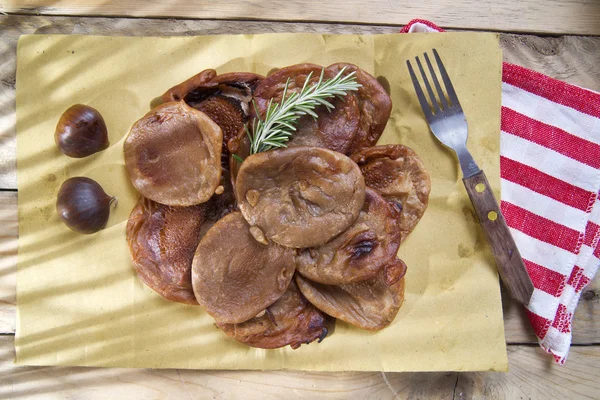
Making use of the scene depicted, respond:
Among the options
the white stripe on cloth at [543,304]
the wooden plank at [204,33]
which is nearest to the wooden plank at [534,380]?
the white stripe on cloth at [543,304]

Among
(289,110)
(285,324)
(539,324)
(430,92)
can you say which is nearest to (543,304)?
(539,324)

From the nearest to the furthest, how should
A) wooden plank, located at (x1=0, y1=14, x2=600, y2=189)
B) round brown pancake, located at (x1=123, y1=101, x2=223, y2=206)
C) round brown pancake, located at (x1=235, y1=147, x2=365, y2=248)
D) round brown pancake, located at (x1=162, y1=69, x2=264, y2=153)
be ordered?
1. round brown pancake, located at (x1=235, y1=147, x2=365, y2=248)
2. round brown pancake, located at (x1=123, y1=101, x2=223, y2=206)
3. round brown pancake, located at (x1=162, y1=69, x2=264, y2=153)
4. wooden plank, located at (x1=0, y1=14, x2=600, y2=189)

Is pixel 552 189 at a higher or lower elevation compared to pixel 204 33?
lower

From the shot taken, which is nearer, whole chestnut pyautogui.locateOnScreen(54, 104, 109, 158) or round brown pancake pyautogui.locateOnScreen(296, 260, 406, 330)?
round brown pancake pyautogui.locateOnScreen(296, 260, 406, 330)

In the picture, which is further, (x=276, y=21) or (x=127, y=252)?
(x=276, y=21)

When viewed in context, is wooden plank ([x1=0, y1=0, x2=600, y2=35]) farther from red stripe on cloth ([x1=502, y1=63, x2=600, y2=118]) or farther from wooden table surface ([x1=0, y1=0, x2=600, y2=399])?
red stripe on cloth ([x1=502, y1=63, x2=600, y2=118])

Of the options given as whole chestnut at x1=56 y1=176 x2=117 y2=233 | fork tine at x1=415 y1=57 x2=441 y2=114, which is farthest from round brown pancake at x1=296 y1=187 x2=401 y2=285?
whole chestnut at x1=56 y1=176 x2=117 y2=233

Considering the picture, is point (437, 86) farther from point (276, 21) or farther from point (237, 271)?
point (237, 271)
